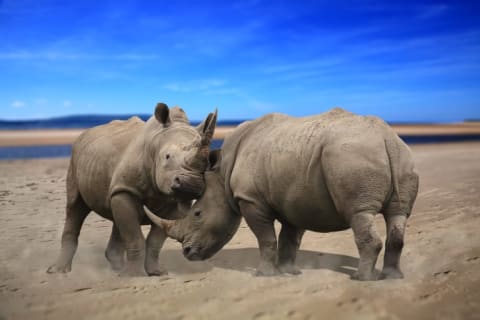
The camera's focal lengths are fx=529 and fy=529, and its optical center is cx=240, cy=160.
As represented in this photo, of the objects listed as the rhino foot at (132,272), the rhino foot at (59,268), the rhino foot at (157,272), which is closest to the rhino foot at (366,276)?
the rhino foot at (157,272)

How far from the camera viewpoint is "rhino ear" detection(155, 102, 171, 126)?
5637 mm

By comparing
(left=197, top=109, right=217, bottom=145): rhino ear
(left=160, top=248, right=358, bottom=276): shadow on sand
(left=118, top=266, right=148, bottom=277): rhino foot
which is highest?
(left=197, top=109, right=217, bottom=145): rhino ear

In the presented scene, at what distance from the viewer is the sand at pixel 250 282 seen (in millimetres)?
4094

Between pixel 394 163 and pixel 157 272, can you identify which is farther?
pixel 157 272

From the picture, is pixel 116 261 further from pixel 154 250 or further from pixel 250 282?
pixel 250 282

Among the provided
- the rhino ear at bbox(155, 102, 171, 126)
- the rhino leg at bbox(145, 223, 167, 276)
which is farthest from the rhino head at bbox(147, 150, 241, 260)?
the rhino ear at bbox(155, 102, 171, 126)

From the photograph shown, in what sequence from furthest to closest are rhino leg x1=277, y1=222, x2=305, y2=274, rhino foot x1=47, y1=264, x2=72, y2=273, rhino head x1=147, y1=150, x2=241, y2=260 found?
rhino foot x1=47, y1=264, x2=72, y2=273
rhino leg x1=277, y1=222, x2=305, y2=274
rhino head x1=147, y1=150, x2=241, y2=260

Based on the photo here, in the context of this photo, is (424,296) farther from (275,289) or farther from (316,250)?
(316,250)

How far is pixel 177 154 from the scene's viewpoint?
17.0 ft

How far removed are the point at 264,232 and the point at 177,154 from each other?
1.17 meters

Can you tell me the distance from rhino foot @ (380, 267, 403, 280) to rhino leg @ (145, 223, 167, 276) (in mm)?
2362

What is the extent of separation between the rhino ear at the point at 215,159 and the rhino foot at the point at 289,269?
4.19 ft

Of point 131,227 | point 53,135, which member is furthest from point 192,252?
point 53,135

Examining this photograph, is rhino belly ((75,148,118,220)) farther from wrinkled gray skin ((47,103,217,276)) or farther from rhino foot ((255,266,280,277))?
rhino foot ((255,266,280,277))
